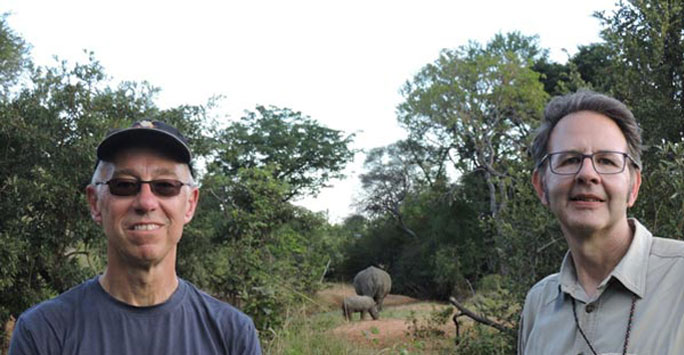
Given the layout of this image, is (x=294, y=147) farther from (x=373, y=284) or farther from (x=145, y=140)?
(x=145, y=140)

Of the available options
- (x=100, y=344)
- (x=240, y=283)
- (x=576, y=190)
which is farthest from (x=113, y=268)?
(x=240, y=283)

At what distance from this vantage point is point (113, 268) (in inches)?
87.8

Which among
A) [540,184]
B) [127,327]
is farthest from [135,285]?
[540,184]

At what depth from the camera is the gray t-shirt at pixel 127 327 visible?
2055mm

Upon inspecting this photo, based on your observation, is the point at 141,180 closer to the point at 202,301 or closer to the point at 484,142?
the point at 202,301

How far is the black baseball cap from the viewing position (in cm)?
225

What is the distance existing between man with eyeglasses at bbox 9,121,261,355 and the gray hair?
125 centimetres

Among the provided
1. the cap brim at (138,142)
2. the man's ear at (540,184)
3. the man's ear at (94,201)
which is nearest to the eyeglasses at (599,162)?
the man's ear at (540,184)

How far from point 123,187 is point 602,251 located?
1565 millimetres

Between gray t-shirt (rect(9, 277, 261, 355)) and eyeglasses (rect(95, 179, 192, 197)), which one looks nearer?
gray t-shirt (rect(9, 277, 261, 355))

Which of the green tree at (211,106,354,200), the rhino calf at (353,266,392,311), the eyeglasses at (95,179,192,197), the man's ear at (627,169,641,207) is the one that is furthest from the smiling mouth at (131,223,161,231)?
the green tree at (211,106,354,200)

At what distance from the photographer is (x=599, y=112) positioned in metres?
2.36

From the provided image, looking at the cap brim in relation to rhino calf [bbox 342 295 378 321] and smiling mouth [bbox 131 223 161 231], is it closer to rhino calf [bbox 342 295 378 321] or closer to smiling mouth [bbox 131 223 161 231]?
smiling mouth [bbox 131 223 161 231]

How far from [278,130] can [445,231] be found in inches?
379
